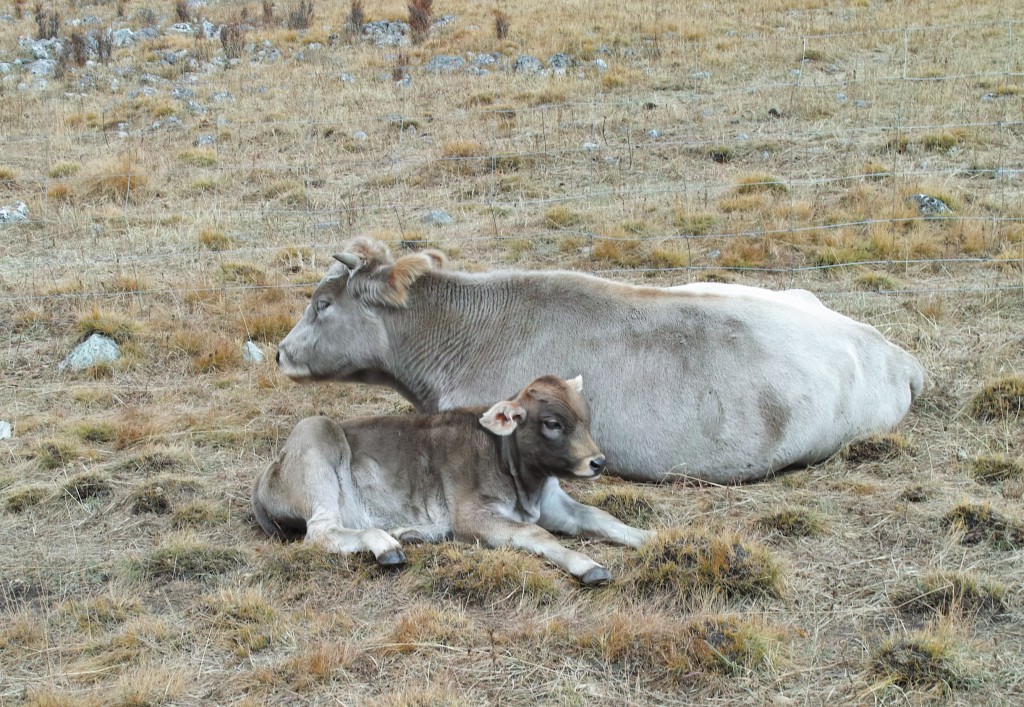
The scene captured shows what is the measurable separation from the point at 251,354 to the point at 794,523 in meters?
5.49

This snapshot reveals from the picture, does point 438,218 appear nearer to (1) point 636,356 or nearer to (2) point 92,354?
(2) point 92,354

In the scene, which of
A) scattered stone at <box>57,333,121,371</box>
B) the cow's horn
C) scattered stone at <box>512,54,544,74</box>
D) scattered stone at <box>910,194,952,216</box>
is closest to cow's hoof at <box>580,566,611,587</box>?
the cow's horn

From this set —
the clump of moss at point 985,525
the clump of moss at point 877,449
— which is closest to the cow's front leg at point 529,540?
the clump of moss at point 985,525

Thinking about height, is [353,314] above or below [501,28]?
below

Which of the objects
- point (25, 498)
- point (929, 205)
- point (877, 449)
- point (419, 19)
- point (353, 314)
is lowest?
point (25, 498)

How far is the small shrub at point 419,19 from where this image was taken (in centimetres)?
2344

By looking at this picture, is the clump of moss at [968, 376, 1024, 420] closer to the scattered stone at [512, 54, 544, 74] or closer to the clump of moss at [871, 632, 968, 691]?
the clump of moss at [871, 632, 968, 691]

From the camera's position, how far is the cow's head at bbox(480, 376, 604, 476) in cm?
631

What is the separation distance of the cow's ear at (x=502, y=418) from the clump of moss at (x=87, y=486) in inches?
109

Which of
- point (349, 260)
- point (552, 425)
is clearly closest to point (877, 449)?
point (552, 425)

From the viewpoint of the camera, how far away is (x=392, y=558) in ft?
19.6

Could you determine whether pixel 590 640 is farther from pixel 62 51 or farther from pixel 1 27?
pixel 1 27

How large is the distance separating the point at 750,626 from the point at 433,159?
10820 millimetres

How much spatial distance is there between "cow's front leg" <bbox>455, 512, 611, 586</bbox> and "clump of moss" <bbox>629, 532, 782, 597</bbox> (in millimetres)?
223
